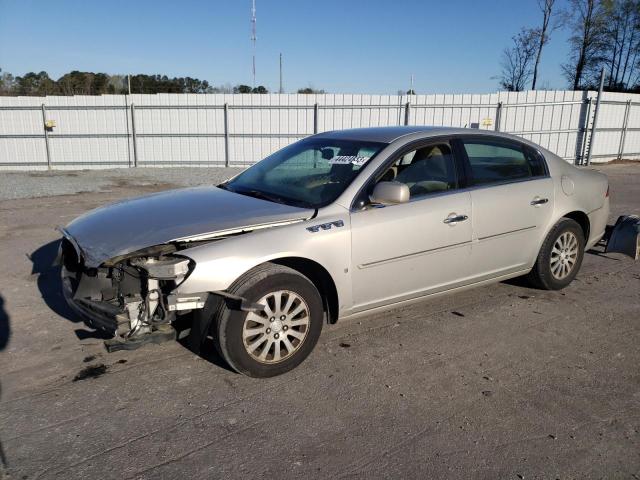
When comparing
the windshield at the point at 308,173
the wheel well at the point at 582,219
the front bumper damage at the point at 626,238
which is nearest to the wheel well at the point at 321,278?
the windshield at the point at 308,173

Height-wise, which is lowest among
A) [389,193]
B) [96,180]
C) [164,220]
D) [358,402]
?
[96,180]

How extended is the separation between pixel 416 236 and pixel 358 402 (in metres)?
1.42

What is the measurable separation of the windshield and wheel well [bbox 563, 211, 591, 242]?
2.38 m

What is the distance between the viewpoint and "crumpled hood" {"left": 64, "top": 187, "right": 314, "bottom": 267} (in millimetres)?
3453

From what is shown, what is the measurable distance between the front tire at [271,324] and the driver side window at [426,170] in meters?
1.26

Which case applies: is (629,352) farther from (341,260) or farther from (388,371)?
(341,260)

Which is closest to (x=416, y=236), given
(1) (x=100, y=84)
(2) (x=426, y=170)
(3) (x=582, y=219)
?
(2) (x=426, y=170)

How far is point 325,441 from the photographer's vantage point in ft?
9.52

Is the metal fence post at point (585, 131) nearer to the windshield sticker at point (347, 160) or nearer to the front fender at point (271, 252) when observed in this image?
the windshield sticker at point (347, 160)

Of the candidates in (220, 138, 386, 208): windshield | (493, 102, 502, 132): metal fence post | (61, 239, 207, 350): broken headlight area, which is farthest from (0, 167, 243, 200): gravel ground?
(61, 239, 207, 350): broken headlight area

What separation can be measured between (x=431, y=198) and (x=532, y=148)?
5.00 ft

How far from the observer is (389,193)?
3.79m

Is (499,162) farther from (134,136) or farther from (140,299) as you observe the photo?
(134,136)

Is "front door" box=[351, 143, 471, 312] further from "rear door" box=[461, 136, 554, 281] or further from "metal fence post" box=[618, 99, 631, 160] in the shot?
"metal fence post" box=[618, 99, 631, 160]
